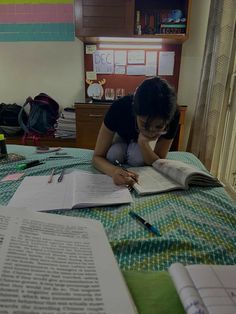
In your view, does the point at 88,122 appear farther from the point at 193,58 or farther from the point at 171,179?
the point at 171,179

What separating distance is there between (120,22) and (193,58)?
2.72 feet

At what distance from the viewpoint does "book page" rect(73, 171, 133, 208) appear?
0.76 metres

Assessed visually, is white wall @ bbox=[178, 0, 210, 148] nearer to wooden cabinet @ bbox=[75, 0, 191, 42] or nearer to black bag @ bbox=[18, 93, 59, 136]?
wooden cabinet @ bbox=[75, 0, 191, 42]

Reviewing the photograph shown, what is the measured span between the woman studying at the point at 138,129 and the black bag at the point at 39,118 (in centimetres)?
129

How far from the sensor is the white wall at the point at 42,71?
2.54m

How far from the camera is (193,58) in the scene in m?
2.47

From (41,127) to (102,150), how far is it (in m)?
1.46

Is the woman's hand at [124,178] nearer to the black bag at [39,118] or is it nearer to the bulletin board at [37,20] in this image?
the black bag at [39,118]

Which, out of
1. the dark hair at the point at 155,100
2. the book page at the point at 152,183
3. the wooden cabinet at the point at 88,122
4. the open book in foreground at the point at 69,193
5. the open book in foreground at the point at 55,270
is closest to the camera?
the open book in foreground at the point at 55,270

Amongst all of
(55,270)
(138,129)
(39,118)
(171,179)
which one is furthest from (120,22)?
(55,270)

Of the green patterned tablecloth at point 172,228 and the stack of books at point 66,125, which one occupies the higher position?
the green patterned tablecloth at point 172,228

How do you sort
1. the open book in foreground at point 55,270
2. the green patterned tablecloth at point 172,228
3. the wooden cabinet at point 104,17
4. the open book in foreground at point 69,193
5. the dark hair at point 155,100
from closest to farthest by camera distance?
1. the open book in foreground at point 55,270
2. the green patterned tablecloth at point 172,228
3. the open book in foreground at point 69,193
4. the dark hair at point 155,100
5. the wooden cabinet at point 104,17

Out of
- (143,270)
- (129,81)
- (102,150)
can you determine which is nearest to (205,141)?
(129,81)

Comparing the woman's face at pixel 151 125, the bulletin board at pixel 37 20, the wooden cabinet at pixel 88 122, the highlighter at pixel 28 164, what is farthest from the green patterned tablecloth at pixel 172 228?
the bulletin board at pixel 37 20
